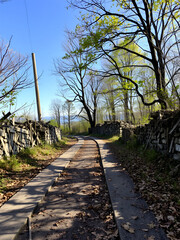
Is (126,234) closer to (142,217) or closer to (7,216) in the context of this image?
(142,217)

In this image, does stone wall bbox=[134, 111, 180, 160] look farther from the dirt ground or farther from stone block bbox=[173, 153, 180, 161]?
the dirt ground

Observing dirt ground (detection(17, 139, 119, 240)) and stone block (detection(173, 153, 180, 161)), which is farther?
stone block (detection(173, 153, 180, 161))

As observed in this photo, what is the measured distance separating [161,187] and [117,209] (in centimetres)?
137

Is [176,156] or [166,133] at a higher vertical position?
[166,133]

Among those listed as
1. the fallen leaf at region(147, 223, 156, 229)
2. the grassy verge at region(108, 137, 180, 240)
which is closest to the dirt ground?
the fallen leaf at region(147, 223, 156, 229)

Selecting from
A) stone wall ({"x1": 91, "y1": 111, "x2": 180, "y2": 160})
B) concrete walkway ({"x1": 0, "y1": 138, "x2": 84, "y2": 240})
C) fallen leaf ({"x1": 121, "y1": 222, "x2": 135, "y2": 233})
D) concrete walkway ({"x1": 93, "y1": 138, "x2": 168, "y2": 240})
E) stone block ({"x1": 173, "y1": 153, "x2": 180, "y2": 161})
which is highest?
stone wall ({"x1": 91, "y1": 111, "x2": 180, "y2": 160})

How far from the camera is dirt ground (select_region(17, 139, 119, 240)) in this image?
2.56 m

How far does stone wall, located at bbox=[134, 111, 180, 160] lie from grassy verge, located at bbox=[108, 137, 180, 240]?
0.31 m

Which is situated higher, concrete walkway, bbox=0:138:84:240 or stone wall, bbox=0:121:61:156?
stone wall, bbox=0:121:61:156

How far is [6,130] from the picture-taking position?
6.38m

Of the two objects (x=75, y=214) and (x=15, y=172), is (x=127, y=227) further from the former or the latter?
(x=15, y=172)

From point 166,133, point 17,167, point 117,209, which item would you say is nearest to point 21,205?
point 117,209

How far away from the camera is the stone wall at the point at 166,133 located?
15.4 ft

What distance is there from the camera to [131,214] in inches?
114
